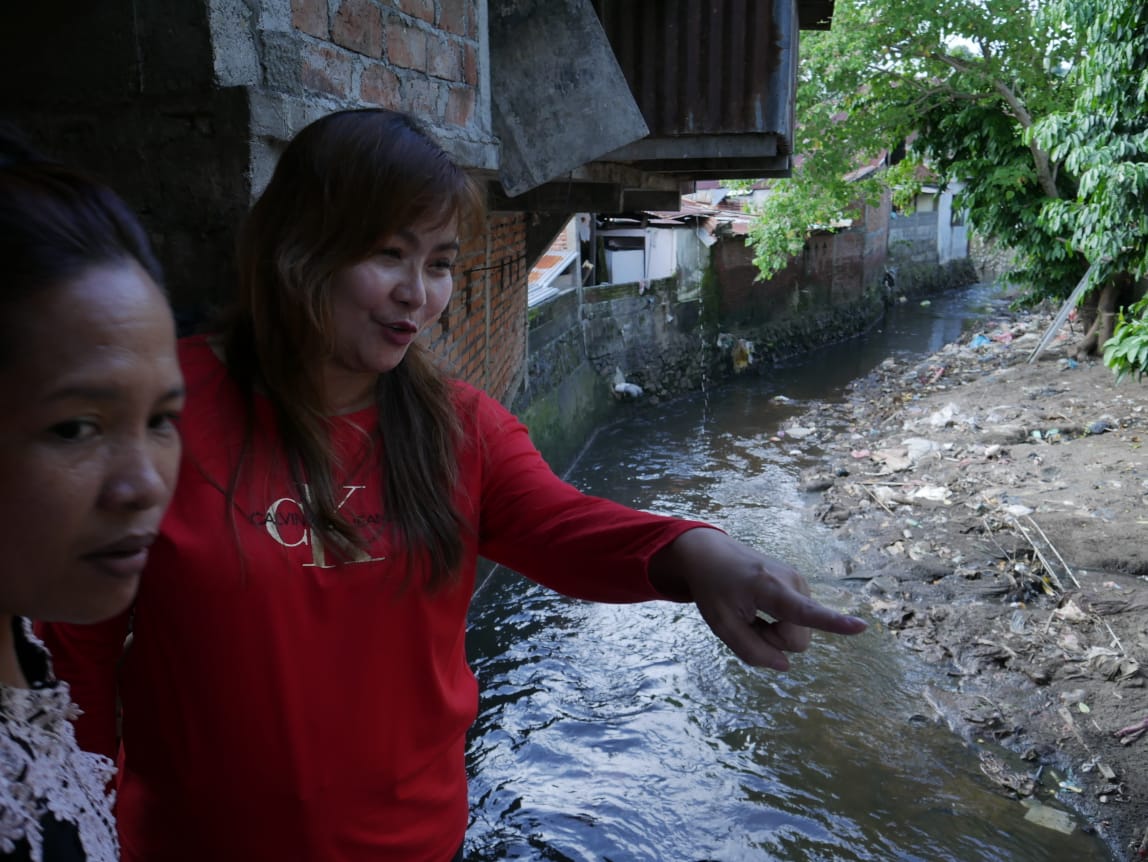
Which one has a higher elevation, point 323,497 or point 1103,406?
point 323,497

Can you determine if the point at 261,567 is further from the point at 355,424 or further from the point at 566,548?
the point at 566,548

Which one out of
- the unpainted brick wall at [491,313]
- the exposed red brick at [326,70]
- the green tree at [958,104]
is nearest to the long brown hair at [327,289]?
the exposed red brick at [326,70]

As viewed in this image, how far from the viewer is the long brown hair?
4.07 feet

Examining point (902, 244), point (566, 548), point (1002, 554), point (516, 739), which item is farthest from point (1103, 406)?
point (902, 244)

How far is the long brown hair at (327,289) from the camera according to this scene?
1241 millimetres

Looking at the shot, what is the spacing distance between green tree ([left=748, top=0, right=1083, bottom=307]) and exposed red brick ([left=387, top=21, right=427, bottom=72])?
10.8 meters

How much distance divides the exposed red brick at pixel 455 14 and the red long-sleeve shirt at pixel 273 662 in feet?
4.81

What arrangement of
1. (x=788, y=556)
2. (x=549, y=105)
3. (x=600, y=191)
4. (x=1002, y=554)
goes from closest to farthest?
(x=549, y=105) < (x=600, y=191) < (x=1002, y=554) < (x=788, y=556)

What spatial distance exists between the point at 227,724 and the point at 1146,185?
938 centimetres

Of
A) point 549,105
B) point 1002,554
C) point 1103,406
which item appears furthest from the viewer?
point 1103,406

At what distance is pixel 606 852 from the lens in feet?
13.6

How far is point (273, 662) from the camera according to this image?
119 cm

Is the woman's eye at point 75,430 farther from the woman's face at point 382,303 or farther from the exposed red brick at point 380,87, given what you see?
the exposed red brick at point 380,87

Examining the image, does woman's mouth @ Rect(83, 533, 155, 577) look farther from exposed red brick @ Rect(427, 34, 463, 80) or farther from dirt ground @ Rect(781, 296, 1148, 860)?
dirt ground @ Rect(781, 296, 1148, 860)
